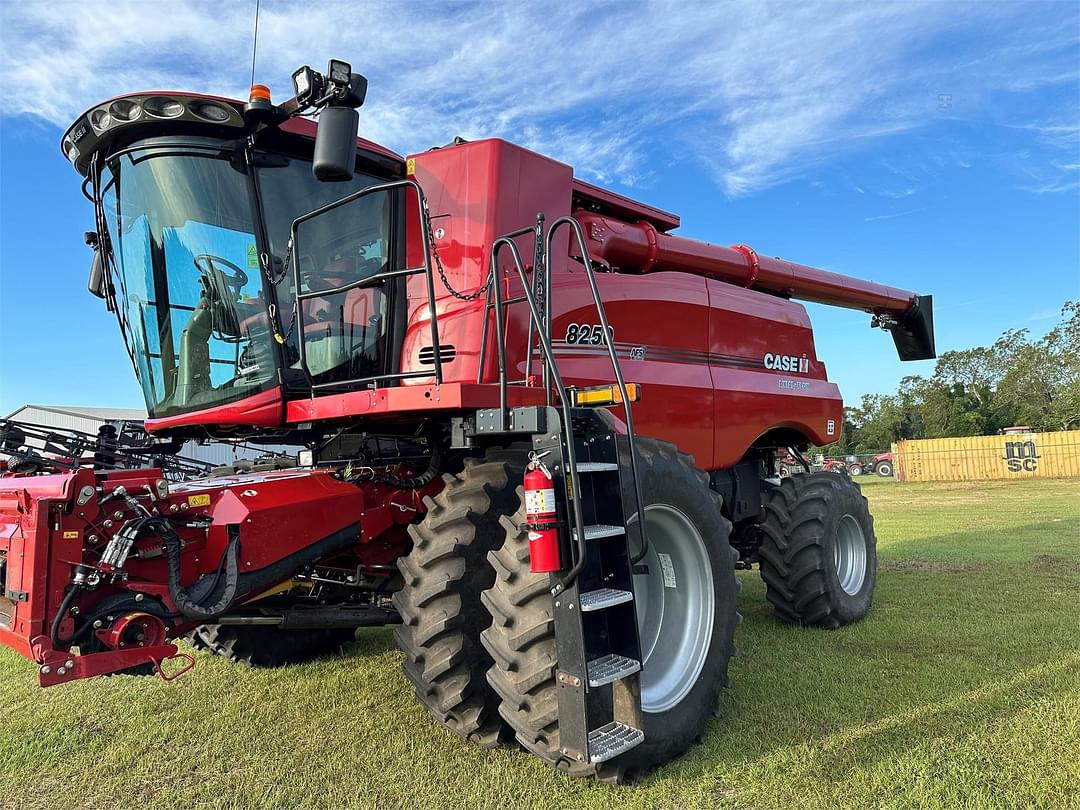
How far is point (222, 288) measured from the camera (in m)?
4.23

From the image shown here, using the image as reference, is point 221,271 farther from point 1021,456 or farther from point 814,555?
point 1021,456

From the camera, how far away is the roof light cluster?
12.8 feet

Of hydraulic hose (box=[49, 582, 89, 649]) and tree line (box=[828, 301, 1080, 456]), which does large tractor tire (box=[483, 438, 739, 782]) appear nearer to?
hydraulic hose (box=[49, 582, 89, 649])

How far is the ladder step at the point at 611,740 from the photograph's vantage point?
2.79 metres

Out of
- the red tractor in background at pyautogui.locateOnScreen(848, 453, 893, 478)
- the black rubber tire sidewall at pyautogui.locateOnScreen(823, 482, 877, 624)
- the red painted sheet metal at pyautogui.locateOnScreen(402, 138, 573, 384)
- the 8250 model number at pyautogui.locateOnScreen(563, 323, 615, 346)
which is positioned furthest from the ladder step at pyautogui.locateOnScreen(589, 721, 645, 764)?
the red tractor in background at pyautogui.locateOnScreen(848, 453, 893, 478)

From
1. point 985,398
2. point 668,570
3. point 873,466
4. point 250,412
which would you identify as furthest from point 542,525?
point 985,398

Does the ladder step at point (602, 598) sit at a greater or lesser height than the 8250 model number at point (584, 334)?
lesser

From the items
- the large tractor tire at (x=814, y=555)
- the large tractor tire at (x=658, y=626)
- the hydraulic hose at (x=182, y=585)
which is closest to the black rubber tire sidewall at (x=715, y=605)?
the large tractor tire at (x=658, y=626)

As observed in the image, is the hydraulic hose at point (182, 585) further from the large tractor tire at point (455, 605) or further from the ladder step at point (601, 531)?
the ladder step at point (601, 531)

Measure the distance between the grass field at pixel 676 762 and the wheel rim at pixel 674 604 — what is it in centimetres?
36

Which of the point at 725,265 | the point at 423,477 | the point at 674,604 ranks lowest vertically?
the point at 674,604

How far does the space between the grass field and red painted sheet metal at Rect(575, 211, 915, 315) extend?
2.92m

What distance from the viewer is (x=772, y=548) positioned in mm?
6164

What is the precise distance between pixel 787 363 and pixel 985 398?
2737 inches
